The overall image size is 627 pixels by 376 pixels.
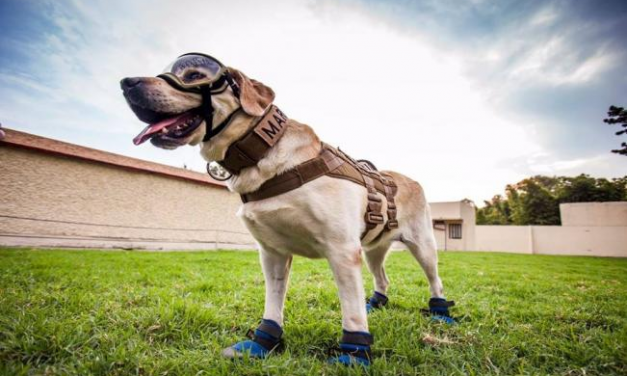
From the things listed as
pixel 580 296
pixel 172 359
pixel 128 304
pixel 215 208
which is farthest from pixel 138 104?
pixel 215 208

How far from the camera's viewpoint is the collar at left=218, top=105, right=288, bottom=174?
5.90ft

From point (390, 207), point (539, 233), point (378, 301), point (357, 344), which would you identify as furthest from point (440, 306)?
point (539, 233)

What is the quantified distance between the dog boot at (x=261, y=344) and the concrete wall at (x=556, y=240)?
120 ft

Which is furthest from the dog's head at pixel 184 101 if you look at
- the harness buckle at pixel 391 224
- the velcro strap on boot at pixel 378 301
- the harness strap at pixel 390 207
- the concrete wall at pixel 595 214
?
the concrete wall at pixel 595 214

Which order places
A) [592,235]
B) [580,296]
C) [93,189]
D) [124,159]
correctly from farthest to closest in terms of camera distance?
[592,235]
[124,159]
[93,189]
[580,296]

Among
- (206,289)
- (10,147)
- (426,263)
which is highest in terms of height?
(10,147)

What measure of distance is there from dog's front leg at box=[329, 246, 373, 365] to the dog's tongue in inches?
47.7

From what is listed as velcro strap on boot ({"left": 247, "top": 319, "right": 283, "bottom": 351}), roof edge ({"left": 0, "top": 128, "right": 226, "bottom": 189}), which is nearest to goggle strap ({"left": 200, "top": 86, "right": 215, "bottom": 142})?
velcro strap on boot ({"left": 247, "top": 319, "right": 283, "bottom": 351})

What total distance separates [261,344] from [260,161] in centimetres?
122

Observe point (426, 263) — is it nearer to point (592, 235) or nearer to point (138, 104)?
point (138, 104)

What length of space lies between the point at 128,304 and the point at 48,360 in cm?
134

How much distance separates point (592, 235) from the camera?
29.3m

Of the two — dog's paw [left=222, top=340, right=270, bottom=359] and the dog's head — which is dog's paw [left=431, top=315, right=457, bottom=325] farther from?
the dog's head

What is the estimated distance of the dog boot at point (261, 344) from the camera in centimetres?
184
